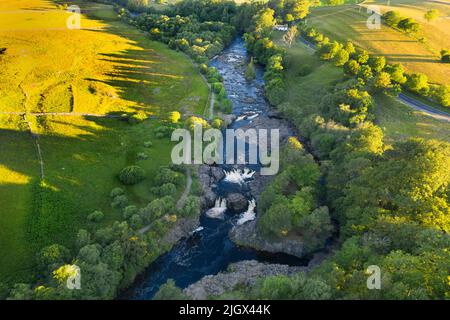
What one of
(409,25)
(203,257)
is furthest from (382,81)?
(203,257)

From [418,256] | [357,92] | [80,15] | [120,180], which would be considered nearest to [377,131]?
[357,92]

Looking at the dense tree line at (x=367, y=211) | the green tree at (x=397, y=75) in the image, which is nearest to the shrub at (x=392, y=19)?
the green tree at (x=397, y=75)

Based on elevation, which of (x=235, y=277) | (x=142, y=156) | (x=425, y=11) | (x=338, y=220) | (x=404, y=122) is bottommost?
(x=235, y=277)

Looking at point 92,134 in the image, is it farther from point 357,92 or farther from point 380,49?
point 380,49

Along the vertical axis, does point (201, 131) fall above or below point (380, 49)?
below

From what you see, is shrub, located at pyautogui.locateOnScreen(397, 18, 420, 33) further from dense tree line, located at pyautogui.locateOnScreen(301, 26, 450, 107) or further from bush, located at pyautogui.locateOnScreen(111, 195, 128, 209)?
bush, located at pyautogui.locateOnScreen(111, 195, 128, 209)

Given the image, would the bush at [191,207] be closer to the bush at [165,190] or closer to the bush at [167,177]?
the bush at [165,190]

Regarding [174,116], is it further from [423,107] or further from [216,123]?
[423,107]
